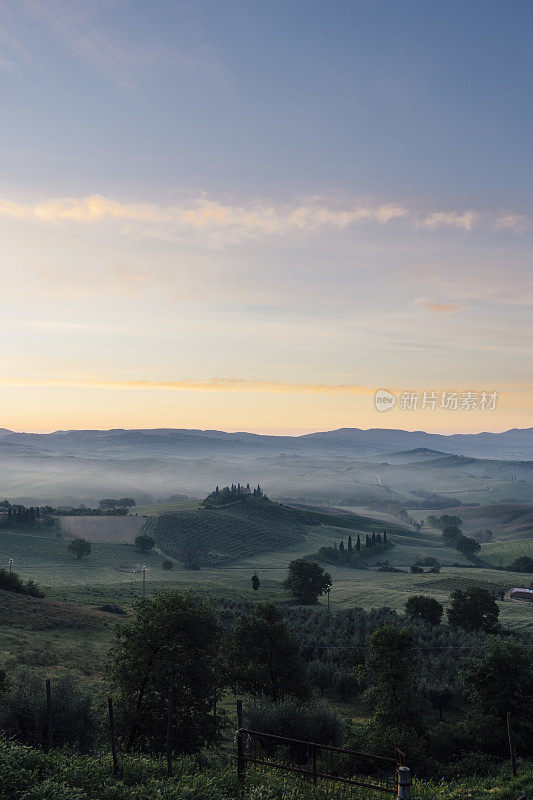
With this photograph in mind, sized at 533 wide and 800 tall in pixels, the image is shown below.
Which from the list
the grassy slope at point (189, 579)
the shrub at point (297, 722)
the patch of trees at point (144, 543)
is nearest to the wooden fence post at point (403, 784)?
the shrub at point (297, 722)

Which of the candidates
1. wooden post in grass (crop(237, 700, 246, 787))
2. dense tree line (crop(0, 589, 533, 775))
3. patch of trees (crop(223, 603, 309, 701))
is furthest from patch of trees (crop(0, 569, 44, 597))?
wooden post in grass (crop(237, 700, 246, 787))

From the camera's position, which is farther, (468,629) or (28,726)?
(468,629)

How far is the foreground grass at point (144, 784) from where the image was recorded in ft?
62.2

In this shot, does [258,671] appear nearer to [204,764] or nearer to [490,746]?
[204,764]

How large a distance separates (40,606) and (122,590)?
47184 mm

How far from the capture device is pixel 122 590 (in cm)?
11488

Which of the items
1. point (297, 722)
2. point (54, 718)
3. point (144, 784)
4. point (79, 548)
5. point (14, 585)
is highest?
point (144, 784)

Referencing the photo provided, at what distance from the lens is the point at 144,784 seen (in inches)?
875

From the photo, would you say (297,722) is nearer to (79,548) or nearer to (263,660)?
(263,660)

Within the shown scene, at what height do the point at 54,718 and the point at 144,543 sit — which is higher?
the point at 54,718

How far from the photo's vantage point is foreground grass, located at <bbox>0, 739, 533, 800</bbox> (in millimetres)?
18969

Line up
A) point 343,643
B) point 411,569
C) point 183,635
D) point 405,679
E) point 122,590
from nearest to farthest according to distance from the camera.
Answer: point 183,635
point 405,679
point 343,643
point 122,590
point 411,569

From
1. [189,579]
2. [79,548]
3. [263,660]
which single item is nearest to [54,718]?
[263,660]

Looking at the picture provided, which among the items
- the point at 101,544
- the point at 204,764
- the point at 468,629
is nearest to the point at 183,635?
the point at 204,764
